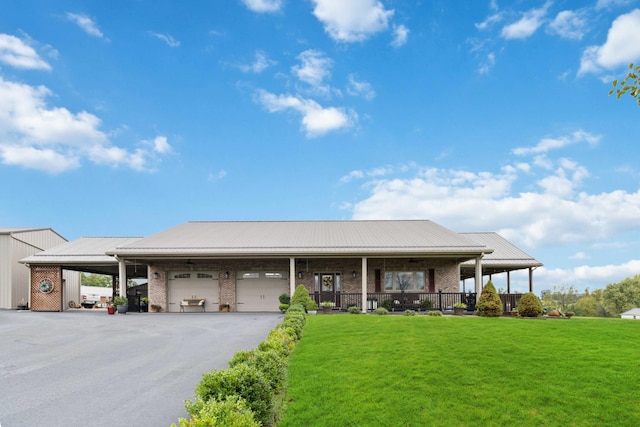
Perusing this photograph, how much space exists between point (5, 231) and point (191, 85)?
18792 millimetres

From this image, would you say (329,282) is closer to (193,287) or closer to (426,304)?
(426,304)

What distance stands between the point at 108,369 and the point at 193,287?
15709 millimetres

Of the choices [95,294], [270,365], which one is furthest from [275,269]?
[95,294]

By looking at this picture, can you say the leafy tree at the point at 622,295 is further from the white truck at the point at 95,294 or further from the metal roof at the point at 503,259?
the white truck at the point at 95,294

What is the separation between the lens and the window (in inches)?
952

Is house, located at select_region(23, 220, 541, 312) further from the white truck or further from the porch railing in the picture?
the white truck

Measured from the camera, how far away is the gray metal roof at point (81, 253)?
2625 cm

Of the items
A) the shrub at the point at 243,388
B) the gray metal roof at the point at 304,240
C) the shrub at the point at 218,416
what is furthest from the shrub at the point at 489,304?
the shrub at the point at 218,416

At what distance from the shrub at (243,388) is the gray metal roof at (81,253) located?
68.8 ft

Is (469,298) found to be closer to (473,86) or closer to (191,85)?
(473,86)

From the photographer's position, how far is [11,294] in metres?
30.1

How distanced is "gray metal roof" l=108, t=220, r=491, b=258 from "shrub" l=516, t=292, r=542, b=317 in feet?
10.9

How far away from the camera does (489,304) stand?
1819 centimetres

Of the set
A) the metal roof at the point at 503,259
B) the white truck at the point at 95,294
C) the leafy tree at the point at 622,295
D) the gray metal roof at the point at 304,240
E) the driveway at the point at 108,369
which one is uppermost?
the gray metal roof at the point at 304,240
